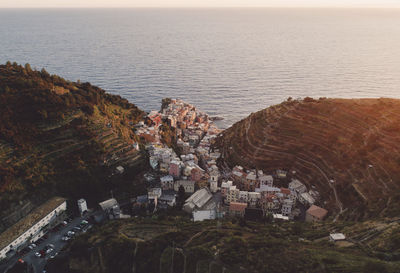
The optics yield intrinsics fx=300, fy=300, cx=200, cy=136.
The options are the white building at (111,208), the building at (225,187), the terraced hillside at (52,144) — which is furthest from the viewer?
the building at (225,187)

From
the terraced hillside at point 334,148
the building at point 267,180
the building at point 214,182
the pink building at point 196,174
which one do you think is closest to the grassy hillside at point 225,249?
the terraced hillside at point 334,148

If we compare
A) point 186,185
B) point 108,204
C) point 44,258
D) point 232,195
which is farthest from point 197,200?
point 44,258

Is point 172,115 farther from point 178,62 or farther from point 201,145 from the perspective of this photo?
point 178,62

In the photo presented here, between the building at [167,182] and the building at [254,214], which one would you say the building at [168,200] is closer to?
the building at [167,182]

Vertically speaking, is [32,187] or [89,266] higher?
[32,187]

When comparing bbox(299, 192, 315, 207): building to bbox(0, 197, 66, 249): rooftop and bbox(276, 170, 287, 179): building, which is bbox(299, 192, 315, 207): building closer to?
bbox(276, 170, 287, 179): building

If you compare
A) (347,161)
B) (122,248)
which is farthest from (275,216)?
(122,248)

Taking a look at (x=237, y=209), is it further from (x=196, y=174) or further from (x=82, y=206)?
(x=82, y=206)

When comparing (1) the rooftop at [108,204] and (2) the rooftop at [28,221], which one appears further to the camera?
(1) the rooftop at [108,204]
